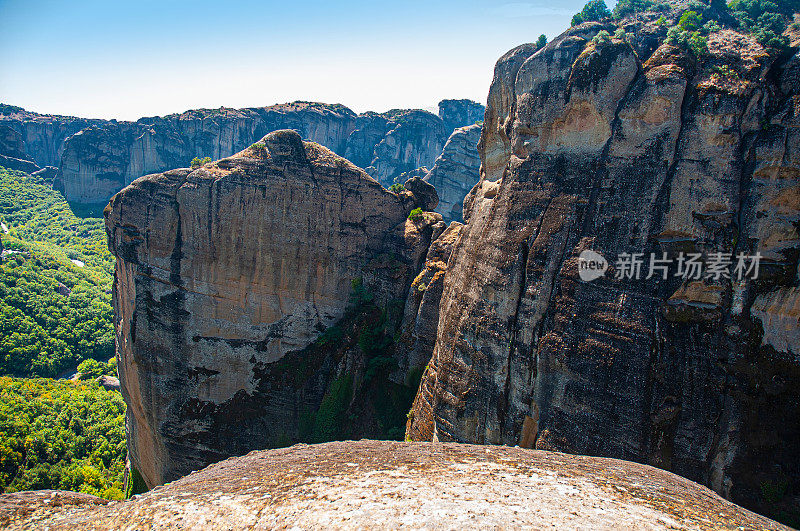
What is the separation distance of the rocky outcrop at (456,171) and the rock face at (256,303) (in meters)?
49.1

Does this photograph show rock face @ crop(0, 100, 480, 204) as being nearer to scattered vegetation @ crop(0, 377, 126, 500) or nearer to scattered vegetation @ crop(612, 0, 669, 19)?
scattered vegetation @ crop(0, 377, 126, 500)

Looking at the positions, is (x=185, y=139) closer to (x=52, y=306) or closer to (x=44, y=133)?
(x=52, y=306)

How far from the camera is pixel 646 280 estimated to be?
38.7 ft

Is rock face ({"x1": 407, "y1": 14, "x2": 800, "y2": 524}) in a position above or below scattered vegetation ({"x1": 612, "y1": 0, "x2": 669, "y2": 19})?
below

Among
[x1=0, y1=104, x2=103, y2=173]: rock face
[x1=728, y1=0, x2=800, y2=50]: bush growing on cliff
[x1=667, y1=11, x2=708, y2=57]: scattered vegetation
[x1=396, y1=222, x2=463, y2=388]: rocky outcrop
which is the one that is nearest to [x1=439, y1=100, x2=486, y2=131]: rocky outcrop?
[x1=0, y1=104, x2=103, y2=173]: rock face

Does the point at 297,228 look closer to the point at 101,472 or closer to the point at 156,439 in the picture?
the point at 156,439

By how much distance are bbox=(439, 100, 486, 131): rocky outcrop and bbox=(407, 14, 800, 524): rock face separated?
331ft

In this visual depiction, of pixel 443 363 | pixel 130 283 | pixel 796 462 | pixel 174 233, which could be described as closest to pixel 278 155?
pixel 174 233

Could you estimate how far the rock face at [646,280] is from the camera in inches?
423

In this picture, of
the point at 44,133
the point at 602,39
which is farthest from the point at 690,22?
the point at 44,133

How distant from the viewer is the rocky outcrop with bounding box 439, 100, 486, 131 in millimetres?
110750

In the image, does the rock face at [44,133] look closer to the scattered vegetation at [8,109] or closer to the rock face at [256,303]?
the scattered vegetation at [8,109]

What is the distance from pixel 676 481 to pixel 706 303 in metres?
5.12

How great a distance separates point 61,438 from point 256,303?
18014 mm
